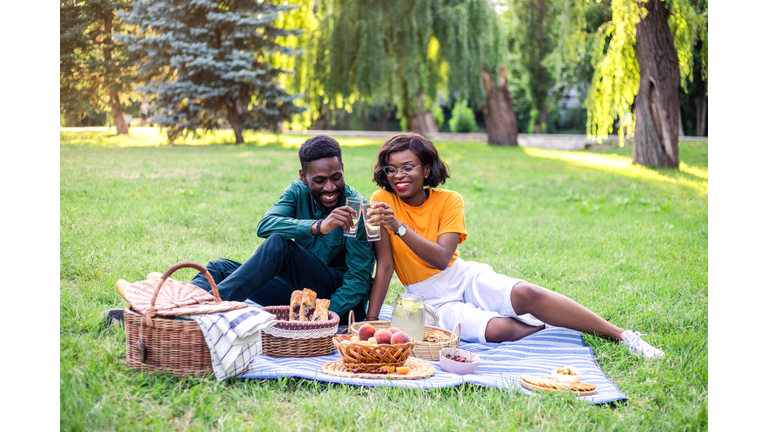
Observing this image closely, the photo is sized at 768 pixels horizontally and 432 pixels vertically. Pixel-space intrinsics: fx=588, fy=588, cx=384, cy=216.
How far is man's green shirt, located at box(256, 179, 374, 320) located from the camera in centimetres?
290

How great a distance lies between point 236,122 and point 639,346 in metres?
7.90

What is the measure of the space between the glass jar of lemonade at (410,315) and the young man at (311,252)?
0.33 m

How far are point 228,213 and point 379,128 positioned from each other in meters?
20.7

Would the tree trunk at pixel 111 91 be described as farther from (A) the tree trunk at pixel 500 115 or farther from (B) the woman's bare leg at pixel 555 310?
(A) the tree trunk at pixel 500 115

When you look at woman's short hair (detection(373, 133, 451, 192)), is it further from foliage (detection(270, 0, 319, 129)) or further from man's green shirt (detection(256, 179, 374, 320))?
foliage (detection(270, 0, 319, 129))

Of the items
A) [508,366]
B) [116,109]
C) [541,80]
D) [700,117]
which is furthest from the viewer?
[541,80]

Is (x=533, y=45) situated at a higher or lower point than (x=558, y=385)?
higher

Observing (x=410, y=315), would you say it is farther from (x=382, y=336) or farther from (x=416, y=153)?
(x=416, y=153)

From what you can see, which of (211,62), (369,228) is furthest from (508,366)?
(211,62)

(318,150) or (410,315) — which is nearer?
(410,315)

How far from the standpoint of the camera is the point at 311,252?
3.08 m
